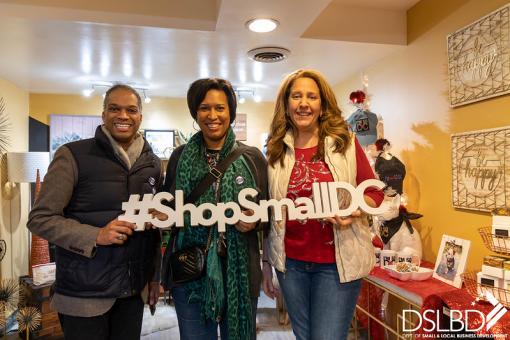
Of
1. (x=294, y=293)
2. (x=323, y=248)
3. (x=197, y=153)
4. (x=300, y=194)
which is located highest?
(x=197, y=153)

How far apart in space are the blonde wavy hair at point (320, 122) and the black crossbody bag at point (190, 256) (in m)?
0.15

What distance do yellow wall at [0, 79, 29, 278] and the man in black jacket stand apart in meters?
2.47

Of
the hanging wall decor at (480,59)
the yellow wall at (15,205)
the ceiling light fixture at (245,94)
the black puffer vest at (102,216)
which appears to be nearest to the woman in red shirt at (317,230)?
the black puffer vest at (102,216)

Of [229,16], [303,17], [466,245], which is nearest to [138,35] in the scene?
[229,16]

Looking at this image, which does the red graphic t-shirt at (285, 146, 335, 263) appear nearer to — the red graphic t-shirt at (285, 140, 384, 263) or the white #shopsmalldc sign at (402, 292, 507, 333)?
the red graphic t-shirt at (285, 140, 384, 263)

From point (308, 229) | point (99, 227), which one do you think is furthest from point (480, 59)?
point (99, 227)

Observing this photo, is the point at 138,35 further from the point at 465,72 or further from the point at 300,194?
the point at 465,72

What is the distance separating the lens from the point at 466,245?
1870 millimetres

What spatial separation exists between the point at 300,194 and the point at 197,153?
1.34 ft

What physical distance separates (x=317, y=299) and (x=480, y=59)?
1578 millimetres

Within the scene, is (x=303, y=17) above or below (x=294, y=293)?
above

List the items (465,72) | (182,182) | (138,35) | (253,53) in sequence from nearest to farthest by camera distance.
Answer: (182,182), (465,72), (138,35), (253,53)

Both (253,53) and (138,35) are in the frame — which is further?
(253,53)

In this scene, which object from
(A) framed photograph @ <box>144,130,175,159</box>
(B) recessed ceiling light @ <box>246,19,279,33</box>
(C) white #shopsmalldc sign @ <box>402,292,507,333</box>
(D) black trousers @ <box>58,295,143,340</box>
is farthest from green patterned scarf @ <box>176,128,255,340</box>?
(A) framed photograph @ <box>144,130,175,159</box>
